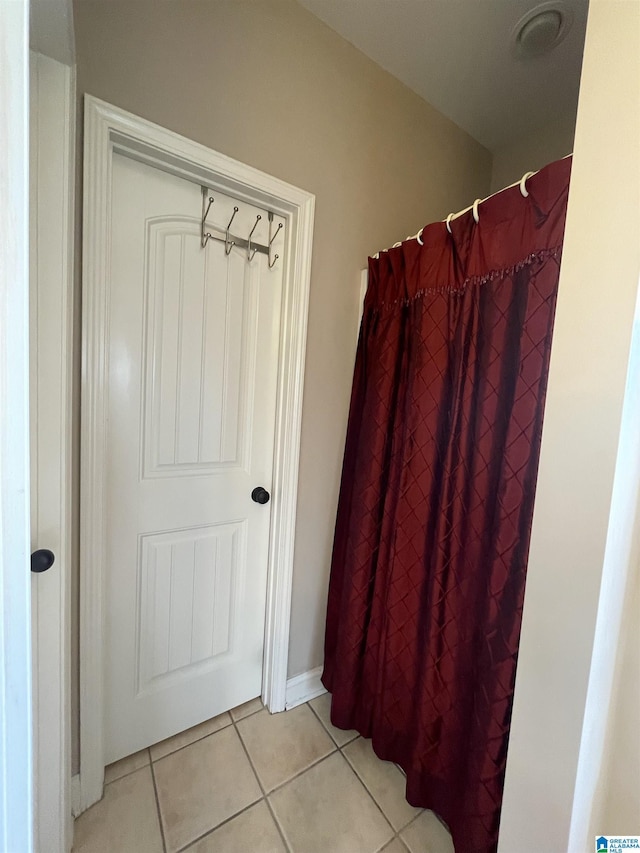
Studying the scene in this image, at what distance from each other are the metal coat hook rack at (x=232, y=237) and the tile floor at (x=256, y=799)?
1.81 meters

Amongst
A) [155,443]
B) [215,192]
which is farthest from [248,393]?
[215,192]

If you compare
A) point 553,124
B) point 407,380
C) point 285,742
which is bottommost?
point 285,742

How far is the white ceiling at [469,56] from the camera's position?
1.19 meters

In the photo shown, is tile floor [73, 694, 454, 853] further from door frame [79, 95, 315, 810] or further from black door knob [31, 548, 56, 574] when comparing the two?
black door knob [31, 548, 56, 574]

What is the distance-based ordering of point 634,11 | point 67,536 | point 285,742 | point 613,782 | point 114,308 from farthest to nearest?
point 285,742
point 114,308
point 67,536
point 613,782
point 634,11

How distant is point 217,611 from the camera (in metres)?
1.37

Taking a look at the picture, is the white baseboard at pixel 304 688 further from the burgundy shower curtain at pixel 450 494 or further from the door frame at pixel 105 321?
the door frame at pixel 105 321

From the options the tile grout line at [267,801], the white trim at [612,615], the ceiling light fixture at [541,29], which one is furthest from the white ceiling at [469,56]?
the tile grout line at [267,801]

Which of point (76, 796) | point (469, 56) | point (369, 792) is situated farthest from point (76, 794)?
point (469, 56)

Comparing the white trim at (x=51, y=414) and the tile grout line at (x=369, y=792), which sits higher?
the white trim at (x=51, y=414)

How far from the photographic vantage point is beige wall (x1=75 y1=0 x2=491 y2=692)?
980 millimetres

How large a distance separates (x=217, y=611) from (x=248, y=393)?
87 cm

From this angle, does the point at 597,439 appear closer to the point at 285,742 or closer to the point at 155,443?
the point at 155,443
